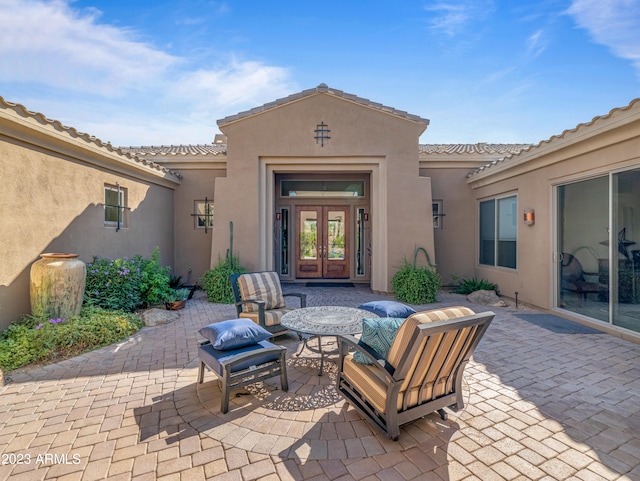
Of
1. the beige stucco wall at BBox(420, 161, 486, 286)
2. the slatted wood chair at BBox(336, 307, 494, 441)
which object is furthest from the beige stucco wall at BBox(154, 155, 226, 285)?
the slatted wood chair at BBox(336, 307, 494, 441)

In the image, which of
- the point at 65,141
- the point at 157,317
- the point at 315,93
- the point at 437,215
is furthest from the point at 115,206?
the point at 437,215

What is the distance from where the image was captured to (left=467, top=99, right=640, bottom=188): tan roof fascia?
15.4 ft

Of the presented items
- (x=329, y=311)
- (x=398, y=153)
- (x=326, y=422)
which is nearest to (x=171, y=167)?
(x=398, y=153)

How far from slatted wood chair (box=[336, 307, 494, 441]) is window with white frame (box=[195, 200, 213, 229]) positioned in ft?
26.6

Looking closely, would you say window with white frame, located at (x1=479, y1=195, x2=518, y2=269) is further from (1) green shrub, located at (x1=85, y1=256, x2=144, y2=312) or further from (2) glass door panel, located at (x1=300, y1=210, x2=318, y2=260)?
(1) green shrub, located at (x1=85, y1=256, x2=144, y2=312)

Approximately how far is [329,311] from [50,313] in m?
4.54

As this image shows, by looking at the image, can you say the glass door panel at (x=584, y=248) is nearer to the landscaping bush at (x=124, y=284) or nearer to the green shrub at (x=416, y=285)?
the green shrub at (x=416, y=285)

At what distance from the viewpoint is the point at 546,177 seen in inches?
262

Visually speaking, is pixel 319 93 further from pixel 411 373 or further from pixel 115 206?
pixel 411 373

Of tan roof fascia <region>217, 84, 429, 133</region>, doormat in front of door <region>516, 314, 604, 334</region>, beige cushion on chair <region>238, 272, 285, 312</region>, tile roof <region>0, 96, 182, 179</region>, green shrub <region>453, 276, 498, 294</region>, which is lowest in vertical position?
doormat in front of door <region>516, 314, 604, 334</region>

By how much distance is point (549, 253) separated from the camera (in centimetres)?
665

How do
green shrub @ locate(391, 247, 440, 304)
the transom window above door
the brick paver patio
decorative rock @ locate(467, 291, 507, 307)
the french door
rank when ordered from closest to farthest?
the brick paver patio → decorative rock @ locate(467, 291, 507, 307) → green shrub @ locate(391, 247, 440, 304) → the transom window above door → the french door

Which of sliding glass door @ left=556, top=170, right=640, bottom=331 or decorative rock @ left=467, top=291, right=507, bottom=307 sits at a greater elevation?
sliding glass door @ left=556, top=170, right=640, bottom=331

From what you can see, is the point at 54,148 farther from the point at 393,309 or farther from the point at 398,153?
the point at 398,153
